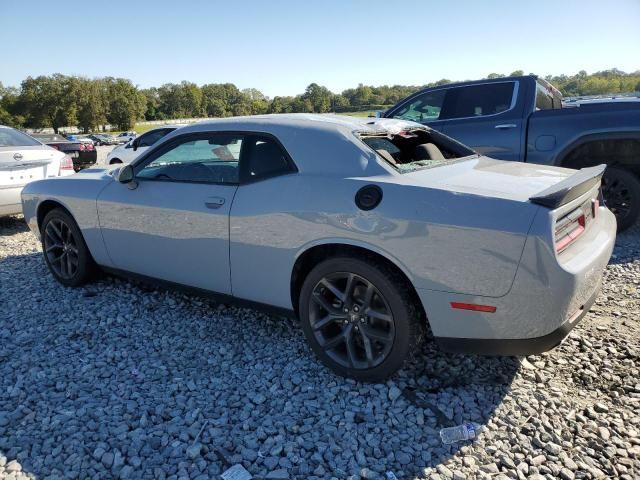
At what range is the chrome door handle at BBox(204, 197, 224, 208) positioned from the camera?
3174 mm

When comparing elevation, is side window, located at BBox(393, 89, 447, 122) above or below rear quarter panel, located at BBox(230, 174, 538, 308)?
above

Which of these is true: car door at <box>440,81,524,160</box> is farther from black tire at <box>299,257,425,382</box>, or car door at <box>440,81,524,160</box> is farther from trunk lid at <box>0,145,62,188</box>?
trunk lid at <box>0,145,62,188</box>

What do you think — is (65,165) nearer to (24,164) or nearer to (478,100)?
(24,164)

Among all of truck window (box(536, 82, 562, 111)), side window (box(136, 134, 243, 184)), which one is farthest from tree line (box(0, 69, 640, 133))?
side window (box(136, 134, 243, 184))

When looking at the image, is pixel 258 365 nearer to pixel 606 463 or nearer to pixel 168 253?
pixel 168 253

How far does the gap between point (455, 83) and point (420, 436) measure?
205 inches

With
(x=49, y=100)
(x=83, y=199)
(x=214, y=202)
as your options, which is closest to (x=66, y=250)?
(x=83, y=199)

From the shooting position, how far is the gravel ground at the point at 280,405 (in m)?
2.22

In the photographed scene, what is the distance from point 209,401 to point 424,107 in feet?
17.0

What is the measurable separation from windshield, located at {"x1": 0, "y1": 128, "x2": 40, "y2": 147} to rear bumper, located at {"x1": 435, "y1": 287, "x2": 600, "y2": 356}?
677 centimetres

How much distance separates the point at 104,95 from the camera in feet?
305

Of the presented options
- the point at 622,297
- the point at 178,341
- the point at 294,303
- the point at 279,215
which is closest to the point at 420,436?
the point at 294,303

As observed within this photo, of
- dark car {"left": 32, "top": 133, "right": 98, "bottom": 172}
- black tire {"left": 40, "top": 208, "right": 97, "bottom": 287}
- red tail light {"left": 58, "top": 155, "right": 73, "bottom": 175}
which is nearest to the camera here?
black tire {"left": 40, "top": 208, "right": 97, "bottom": 287}

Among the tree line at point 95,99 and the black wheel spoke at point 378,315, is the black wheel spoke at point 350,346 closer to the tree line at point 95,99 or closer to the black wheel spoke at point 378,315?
the black wheel spoke at point 378,315
